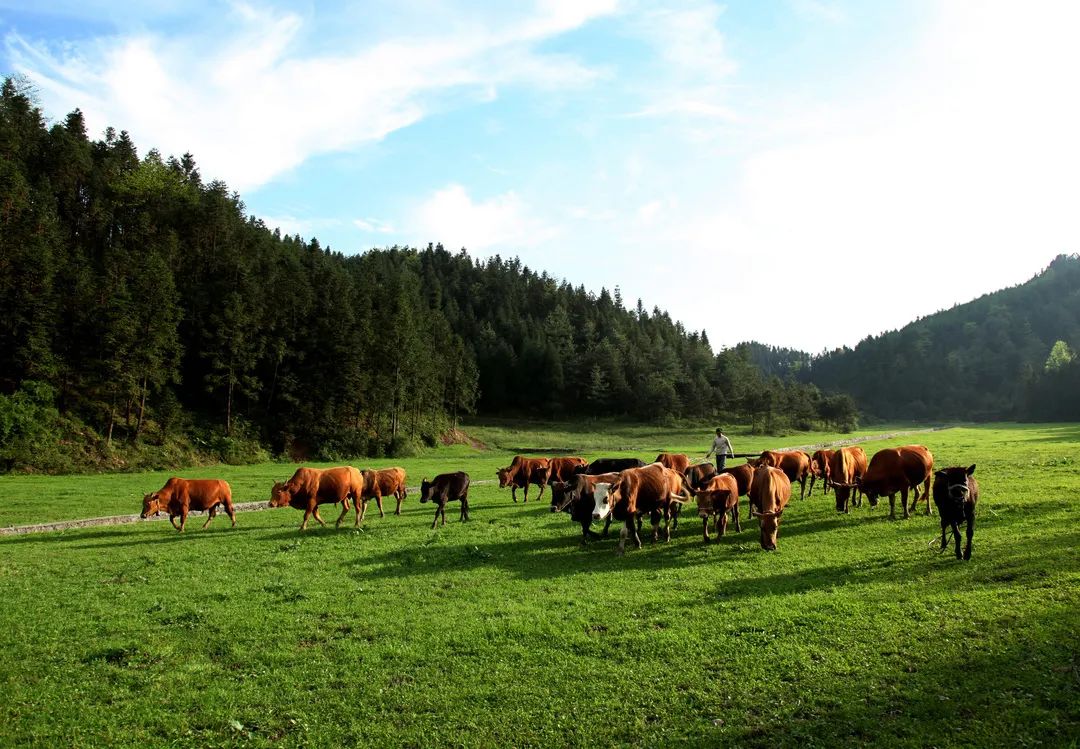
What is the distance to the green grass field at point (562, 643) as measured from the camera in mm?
6473

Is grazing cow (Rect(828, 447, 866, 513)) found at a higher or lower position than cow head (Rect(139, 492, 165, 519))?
higher

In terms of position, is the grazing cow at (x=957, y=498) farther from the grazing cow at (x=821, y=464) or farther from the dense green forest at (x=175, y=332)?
the dense green forest at (x=175, y=332)

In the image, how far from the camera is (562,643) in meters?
8.71

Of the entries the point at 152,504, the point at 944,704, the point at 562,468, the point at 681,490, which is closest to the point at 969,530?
the point at 944,704

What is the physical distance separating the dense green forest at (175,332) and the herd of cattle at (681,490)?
28.6 meters

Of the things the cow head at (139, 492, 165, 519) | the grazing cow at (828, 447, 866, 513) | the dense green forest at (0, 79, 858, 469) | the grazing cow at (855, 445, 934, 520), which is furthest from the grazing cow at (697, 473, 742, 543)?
the dense green forest at (0, 79, 858, 469)

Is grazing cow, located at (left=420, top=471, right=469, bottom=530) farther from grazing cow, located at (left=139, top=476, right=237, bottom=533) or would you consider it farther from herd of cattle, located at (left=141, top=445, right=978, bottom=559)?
grazing cow, located at (left=139, top=476, right=237, bottom=533)

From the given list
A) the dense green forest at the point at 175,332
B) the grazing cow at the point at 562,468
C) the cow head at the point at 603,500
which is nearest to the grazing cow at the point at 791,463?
the grazing cow at the point at 562,468

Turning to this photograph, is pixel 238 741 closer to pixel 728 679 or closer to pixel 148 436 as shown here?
pixel 728 679

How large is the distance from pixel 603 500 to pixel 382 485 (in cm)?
1161

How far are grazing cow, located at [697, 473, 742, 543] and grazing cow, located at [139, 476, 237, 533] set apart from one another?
51.7 feet

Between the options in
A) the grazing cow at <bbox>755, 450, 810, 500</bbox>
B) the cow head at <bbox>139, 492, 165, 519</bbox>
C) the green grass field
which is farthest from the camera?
the grazing cow at <bbox>755, 450, 810, 500</bbox>

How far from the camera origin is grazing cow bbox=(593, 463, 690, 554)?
1453 centimetres

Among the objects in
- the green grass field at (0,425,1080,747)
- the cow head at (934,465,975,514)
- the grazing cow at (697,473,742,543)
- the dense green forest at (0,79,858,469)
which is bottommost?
the green grass field at (0,425,1080,747)
